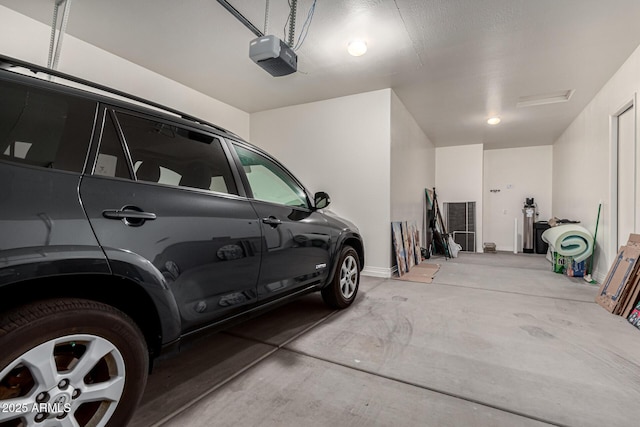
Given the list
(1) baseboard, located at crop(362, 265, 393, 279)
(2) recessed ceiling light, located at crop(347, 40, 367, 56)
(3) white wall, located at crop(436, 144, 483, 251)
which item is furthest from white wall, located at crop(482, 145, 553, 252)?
(2) recessed ceiling light, located at crop(347, 40, 367, 56)

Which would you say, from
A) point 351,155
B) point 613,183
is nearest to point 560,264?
point 613,183

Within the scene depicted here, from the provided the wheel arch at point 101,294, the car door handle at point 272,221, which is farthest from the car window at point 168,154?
the wheel arch at point 101,294

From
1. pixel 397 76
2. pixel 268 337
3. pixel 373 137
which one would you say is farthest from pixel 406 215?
pixel 268 337

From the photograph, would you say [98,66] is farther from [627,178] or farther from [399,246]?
[627,178]

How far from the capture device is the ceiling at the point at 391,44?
104 inches

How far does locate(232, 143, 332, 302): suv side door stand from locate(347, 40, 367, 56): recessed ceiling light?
1.85 m

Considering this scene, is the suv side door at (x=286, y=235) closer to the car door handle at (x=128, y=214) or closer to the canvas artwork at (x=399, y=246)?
the car door handle at (x=128, y=214)

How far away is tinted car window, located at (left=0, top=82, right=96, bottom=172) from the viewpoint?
0.94m

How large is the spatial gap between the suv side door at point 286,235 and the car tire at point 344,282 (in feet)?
0.85

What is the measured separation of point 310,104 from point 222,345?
13.6ft

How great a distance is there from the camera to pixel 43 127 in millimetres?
1028

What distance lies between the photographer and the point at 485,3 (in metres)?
2.54

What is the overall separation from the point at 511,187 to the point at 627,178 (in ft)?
16.3

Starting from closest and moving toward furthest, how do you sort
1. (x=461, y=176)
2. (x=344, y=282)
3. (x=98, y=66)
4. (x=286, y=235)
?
(x=286, y=235)
(x=344, y=282)
(x=98, y=66)
(x=461, y=176)
